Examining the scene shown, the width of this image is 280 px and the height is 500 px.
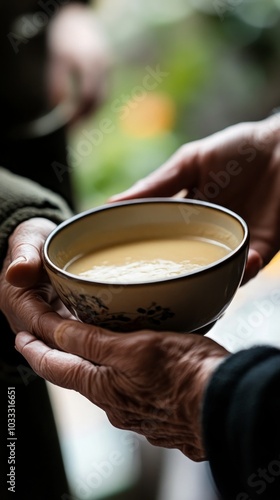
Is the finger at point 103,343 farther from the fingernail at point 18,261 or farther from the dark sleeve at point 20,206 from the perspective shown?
the dark sleeve at point 20,206

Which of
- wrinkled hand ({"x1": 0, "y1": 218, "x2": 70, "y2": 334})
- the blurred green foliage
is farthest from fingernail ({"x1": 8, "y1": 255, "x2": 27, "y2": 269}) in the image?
the blurred green foliage

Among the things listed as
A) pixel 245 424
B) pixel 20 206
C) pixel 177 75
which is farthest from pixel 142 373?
pixel 177 75

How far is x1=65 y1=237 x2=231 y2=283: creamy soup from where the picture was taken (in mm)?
825

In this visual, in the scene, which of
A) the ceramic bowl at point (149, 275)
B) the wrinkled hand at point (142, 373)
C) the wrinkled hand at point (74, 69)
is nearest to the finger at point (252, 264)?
the ceramic bowl at point (149, 275)

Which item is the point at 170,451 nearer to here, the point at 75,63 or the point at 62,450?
the point at 62,450

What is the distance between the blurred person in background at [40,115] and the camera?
1.09m

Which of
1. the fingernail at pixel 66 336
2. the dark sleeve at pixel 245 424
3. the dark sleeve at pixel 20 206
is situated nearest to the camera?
the dark sleeve at pixel 245 424

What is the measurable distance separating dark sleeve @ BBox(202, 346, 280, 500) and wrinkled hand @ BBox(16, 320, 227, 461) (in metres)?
0.04

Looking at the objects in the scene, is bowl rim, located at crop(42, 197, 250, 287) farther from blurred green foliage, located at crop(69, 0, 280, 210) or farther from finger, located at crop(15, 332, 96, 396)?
blurred green foliage, located at crop(69, 0, 280, 210)

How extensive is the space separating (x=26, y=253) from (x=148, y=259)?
0.15 metres

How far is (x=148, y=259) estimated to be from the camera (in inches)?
34.0

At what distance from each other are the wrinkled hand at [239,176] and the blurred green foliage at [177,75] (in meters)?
0.85

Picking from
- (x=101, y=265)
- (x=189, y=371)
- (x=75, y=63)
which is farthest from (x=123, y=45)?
(x=189, y=371)

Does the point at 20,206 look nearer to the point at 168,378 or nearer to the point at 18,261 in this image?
the point at 18,261
